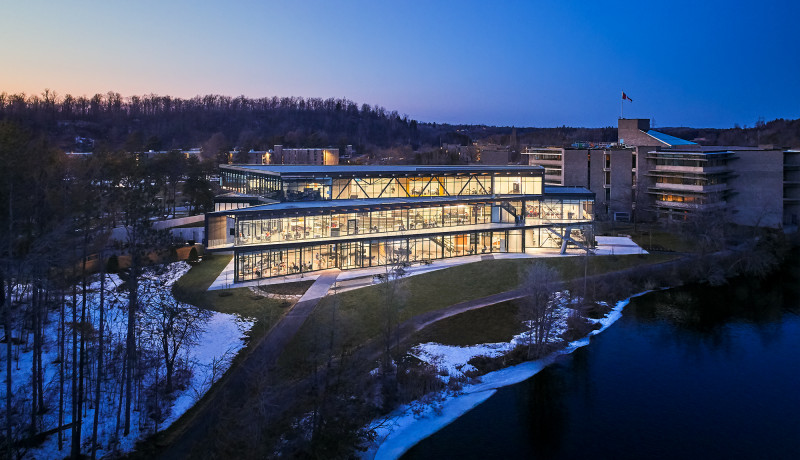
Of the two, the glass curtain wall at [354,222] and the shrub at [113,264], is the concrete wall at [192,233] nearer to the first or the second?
→ the shrub at [113,264]

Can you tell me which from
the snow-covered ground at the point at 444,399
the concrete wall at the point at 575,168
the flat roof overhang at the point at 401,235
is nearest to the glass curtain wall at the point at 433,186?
the flat roof overhang at the point at 401,235

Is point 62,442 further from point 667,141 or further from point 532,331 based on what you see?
point 667,141

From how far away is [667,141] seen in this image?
275ft

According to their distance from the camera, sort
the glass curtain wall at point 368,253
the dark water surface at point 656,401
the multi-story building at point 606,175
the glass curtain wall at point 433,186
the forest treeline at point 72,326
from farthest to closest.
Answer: the multi-story building at point 606,175
the glass curtain wall at point 433,186
the glass curtain wall at point 368,253
the dark water surface at point 656,401
the forest treeline at point 72,326

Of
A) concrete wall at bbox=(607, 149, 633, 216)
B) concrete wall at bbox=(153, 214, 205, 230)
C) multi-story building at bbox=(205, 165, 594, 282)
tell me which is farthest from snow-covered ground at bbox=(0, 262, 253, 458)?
concrete wall at bbox=(607, 149, 633, 216)

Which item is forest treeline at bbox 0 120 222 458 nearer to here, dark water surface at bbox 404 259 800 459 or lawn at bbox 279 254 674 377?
lawn at bbox 279 254 674 377

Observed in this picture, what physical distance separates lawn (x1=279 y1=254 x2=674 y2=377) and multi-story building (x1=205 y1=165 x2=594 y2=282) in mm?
4330

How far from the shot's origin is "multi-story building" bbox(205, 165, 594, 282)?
39250mm

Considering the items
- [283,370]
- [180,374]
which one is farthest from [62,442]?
[283,370]

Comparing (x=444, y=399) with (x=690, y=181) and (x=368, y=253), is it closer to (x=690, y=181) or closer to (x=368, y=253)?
(x=368, y=253)

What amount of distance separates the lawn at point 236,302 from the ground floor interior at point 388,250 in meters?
2.83

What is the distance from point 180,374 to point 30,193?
10.3 meters

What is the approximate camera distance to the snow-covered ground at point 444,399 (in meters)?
21.9

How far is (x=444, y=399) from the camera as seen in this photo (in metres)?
24.9
